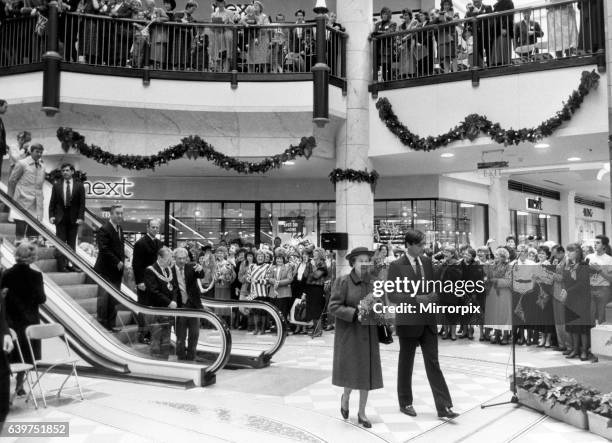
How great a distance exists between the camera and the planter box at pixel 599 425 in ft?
16.8

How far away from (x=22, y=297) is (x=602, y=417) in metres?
5.94

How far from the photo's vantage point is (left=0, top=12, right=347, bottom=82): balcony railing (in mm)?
12188

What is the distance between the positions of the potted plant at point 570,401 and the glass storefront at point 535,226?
16.0 m

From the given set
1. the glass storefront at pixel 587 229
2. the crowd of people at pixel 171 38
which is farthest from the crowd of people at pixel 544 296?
the glass storefront at pixel 587 229

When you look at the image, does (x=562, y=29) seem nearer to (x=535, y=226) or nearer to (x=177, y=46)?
(x=177, y=46)

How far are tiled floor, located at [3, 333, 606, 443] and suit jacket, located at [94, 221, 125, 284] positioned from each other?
2.03 m

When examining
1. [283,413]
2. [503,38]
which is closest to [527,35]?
[503,38]

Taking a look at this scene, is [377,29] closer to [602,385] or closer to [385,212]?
[385,212]

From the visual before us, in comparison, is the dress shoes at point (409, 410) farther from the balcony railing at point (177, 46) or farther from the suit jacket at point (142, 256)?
the balcony railing at point (177, 46)

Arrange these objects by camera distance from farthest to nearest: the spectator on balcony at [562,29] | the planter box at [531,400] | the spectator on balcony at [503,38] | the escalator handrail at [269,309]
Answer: the spectator on balcony at [503,38] < the spectator on balcony at [562,29] < the escalator handrail at [269,309] < the planter box at [531,400]

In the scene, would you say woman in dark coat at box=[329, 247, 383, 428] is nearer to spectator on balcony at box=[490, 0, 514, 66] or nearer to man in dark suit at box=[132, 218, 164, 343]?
man in dark suit at box=[132, 218, 164, 343]

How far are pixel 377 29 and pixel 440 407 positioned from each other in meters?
9.94

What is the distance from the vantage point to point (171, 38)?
504 inches

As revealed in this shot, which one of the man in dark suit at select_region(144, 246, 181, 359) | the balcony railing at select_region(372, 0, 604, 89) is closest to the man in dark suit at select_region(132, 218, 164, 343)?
the man in dark suit at select_region(144, 246, 181, 359)
